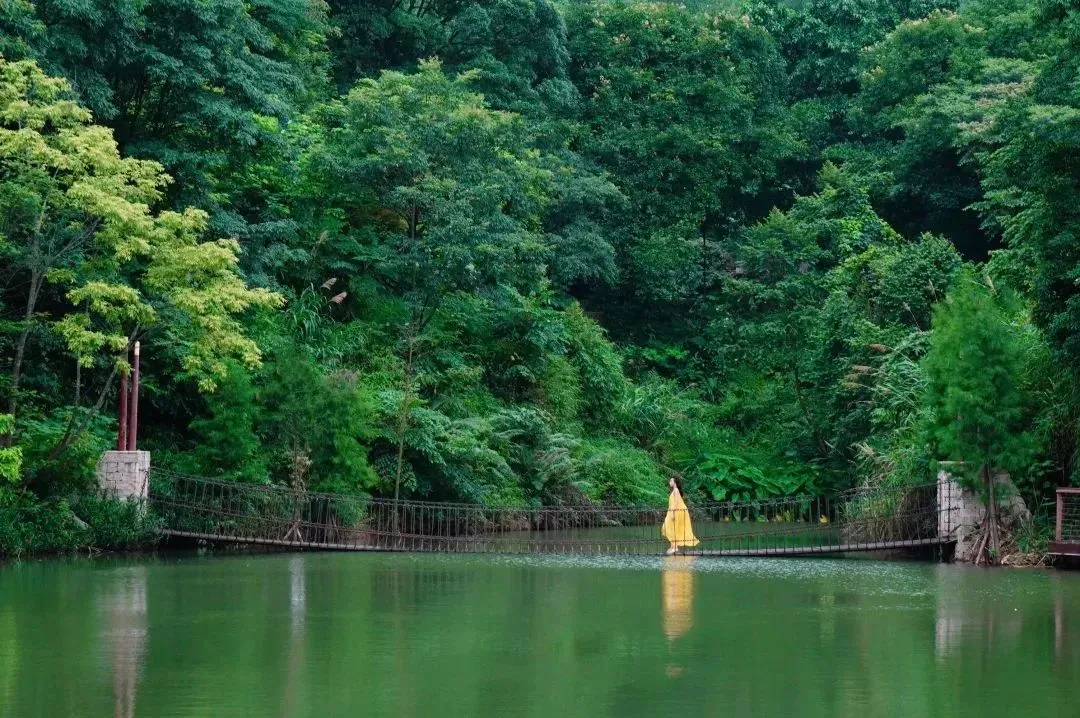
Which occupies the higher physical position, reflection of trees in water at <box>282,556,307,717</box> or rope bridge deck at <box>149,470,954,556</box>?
rope bridge deck at <box>149,470,954,556</box>

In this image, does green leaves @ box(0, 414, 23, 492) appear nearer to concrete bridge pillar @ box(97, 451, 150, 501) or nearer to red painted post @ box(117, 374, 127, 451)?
concrete bridge pillar @ box(97, 451, 150, 501)

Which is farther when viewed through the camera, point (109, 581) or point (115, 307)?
point (115, 307)

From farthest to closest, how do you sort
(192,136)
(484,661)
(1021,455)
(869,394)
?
(869,394) < (192,136) < (1021,455) < (484,661)

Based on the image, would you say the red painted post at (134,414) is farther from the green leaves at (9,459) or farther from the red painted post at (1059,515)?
the red painted post at (1059,515)

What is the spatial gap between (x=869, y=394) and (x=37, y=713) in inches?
1042

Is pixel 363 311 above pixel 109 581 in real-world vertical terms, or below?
above

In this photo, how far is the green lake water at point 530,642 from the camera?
40.2 feet

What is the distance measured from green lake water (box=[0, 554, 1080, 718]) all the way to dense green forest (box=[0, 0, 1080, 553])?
4081 millimetres

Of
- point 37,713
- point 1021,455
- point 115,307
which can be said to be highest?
point 115,307

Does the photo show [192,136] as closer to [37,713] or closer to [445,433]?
[445,433]

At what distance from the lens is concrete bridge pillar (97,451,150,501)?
25.7m

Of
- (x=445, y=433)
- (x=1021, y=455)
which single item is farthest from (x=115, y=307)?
(x=1021, y=455)

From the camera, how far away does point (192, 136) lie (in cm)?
3169

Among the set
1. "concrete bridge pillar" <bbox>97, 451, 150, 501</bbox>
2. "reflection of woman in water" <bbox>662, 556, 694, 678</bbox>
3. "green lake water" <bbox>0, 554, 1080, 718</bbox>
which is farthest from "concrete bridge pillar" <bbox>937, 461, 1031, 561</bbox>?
"concrete bridge pillar" <bbox>97, 451, 150, 501</bbox>
